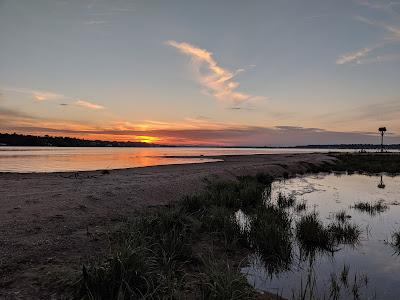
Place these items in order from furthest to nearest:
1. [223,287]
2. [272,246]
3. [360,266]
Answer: [272,246] → [360,266] → [223,287]

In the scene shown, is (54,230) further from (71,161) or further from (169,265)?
(71,161)

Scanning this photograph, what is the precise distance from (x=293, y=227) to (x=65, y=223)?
7.92 m

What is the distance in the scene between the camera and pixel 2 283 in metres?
5.48

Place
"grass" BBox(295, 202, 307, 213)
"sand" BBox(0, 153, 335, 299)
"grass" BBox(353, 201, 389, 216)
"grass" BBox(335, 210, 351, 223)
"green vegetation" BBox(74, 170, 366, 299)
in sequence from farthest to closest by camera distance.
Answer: "grass" BBox(295, 202, 307, 213) → "grass" BBox(353, 201, 389, 216) → "grass" BBox(335, 210, 351, 223) → "sand" BBox(0, 153, 335, 299) → "green vegetation" BBox(74, 170, 366, 299)

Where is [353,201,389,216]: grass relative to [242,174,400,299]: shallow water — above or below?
above

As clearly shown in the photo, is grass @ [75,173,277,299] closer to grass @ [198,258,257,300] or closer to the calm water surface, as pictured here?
grass @ [198,258,257,300]

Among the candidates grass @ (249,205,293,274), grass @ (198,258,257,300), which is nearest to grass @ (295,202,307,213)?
grass @ (249,205,293,274)

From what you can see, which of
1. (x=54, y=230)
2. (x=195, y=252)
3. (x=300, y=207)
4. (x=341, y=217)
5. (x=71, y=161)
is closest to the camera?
(x=195, y=252)

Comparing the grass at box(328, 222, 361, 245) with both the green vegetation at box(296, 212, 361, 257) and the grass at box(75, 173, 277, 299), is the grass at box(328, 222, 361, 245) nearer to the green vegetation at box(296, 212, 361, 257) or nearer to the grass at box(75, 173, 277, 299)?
the green vegetation at box(296, 212, 361, 257)

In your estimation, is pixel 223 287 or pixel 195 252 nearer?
pixel 223 287

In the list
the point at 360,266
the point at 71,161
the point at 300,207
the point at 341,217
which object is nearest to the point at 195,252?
the point at 360,266

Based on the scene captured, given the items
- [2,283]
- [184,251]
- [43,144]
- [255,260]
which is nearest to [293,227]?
[255,260]

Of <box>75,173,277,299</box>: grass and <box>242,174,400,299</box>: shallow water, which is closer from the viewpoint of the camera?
<box>75,173,277,299</box>: grass

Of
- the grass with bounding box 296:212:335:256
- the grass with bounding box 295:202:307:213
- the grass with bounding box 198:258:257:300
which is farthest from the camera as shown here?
the grass with bounding box 295:202:307:213
